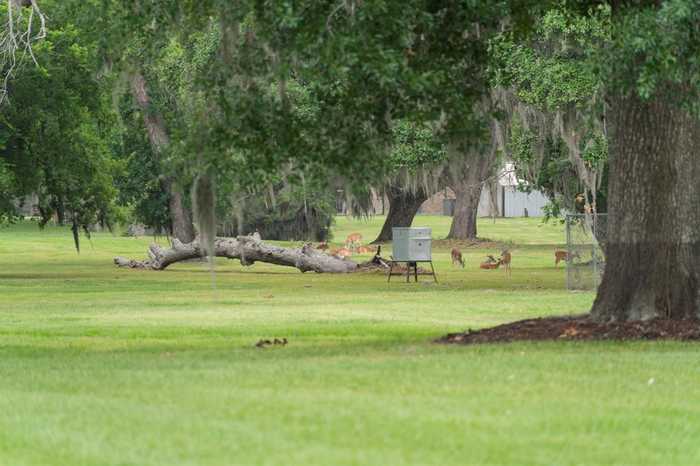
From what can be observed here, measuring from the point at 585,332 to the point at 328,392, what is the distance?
652 cm

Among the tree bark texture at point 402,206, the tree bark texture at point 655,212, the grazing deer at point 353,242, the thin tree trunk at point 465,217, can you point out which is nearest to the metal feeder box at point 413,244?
the tree bark texture at point 655,212

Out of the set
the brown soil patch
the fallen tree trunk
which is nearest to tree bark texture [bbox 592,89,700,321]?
the fallen tree trunk

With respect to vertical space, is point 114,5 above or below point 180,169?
above

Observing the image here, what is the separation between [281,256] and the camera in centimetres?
4791

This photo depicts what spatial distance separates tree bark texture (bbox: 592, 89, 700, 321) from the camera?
19906 millimetres

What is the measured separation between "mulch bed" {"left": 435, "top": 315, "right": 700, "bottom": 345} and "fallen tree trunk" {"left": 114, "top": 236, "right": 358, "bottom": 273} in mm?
26480

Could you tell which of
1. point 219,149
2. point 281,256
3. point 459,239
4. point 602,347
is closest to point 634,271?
point 602,347

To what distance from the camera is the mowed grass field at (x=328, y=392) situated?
36.6 feet

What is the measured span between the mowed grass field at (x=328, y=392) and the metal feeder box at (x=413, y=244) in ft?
32.1

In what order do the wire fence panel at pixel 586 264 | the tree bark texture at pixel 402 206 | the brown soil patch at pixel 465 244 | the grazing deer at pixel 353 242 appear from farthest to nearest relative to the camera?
the tree bark texture at pixel 402 206, the brown soil patch at pixel 465 244, the grazing deer at pixel 353 242, the wire fence panel at pixel 586 264

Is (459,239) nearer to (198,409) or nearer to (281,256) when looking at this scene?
(281,256)

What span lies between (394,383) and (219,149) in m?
5.10

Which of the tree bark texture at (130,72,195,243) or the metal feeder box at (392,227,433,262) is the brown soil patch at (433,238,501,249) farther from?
the metal feeder box at (392,227,433,262)

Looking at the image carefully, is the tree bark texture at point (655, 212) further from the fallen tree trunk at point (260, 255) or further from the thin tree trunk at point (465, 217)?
the thin tree trunk at point (465, 217)
